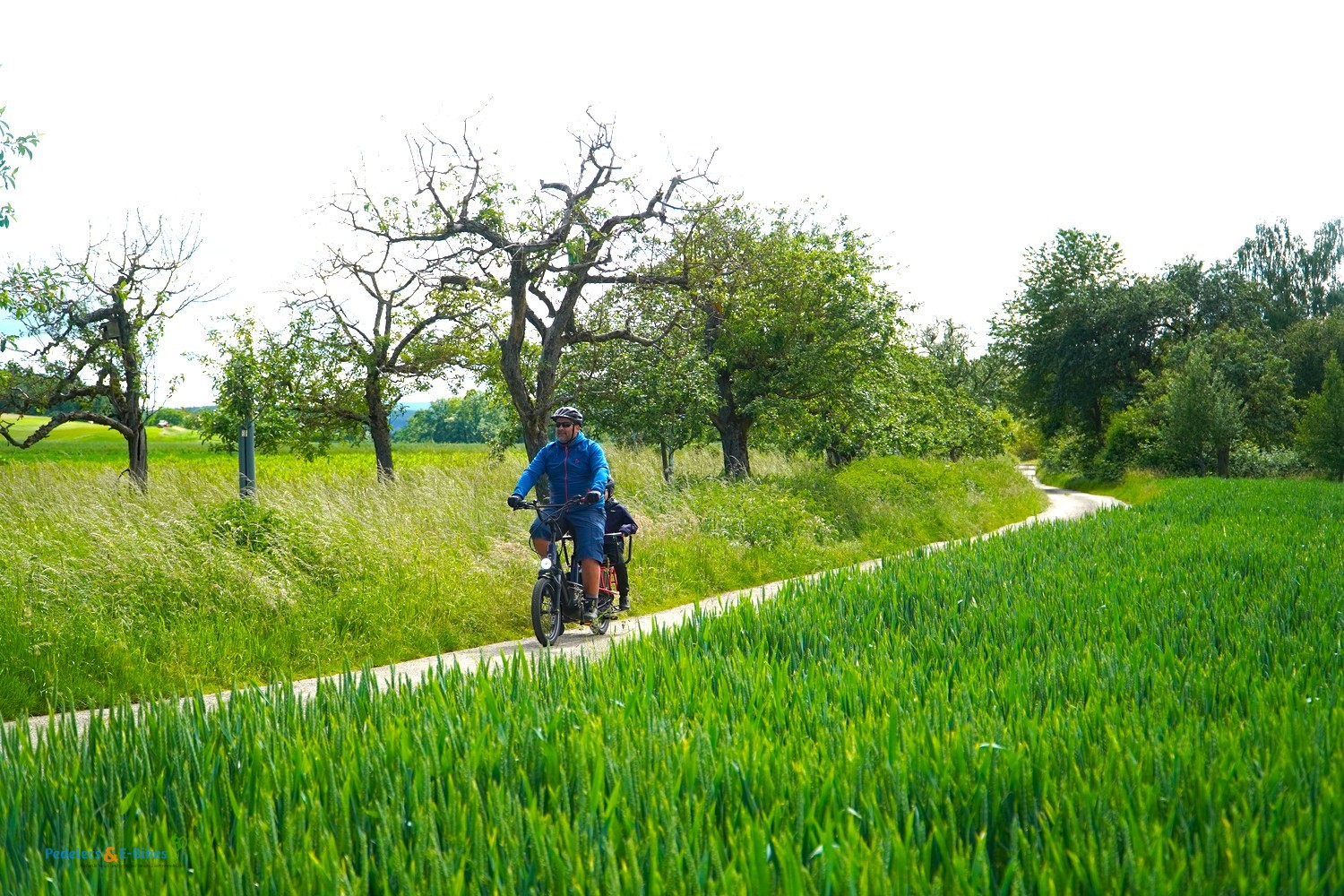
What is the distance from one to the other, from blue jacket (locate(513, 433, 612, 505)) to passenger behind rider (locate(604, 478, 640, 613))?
0.26 metres

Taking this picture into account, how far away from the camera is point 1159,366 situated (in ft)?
144

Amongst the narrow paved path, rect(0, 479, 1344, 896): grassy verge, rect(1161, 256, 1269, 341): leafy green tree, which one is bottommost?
the narrow paved path

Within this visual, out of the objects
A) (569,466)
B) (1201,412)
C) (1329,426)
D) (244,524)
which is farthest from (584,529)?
(1329,426)

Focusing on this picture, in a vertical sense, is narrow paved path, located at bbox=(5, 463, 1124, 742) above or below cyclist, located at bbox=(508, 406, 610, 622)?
below

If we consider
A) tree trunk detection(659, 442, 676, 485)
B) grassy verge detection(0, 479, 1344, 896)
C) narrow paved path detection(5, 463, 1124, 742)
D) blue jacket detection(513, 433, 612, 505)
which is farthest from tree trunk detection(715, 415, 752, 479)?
grassy verge detection(0, 479, 1344, 896)

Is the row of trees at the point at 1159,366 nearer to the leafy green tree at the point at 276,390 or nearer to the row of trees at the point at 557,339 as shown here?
the row of trees at the point at 557,339

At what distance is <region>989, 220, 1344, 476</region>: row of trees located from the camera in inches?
1417

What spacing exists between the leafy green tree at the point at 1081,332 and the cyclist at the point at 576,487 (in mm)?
40335

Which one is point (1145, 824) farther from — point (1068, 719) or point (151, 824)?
point (151, 824)

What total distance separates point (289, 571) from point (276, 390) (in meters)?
10.5

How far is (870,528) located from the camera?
17344mm

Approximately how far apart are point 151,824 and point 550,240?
38.2 feet

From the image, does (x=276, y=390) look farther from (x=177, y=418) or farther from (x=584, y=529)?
(x=584, y=529)

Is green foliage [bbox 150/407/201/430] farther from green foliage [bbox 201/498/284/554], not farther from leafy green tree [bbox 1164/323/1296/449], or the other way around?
leafy green tree [bbox 1164/323/1296/449]
